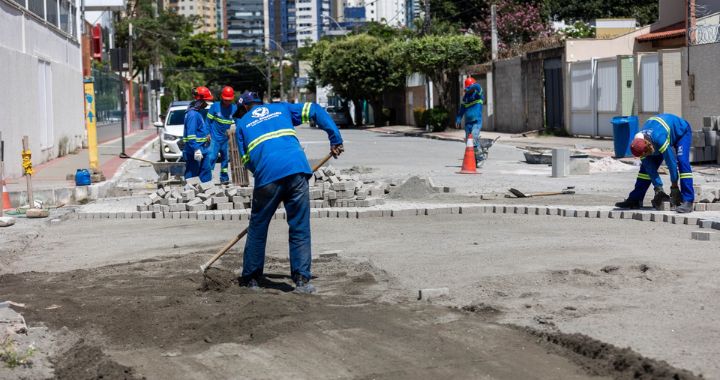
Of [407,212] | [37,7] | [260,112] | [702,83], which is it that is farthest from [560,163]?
[37,7]

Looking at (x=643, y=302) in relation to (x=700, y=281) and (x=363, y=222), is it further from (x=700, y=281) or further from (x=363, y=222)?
(x=363, y=222)

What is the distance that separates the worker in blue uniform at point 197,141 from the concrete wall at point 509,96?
2389cm

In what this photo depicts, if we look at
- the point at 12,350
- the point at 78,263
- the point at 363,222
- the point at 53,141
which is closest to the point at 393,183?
the point at 363,222

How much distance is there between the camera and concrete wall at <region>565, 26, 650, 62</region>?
116ft

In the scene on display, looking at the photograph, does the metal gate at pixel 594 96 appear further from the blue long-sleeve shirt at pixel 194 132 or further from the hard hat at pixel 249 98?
the hard hat at pixel 249 98

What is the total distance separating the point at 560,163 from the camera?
1897 cm

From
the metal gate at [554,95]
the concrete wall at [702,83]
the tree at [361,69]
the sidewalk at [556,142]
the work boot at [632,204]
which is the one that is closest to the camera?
the work boot at [632,204]

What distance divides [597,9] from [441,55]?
71.0 ft

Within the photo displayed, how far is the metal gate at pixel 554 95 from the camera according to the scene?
Answer: 3616 cm

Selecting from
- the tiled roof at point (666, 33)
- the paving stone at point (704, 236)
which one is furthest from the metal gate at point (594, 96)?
the paving stone at point (704, 236)

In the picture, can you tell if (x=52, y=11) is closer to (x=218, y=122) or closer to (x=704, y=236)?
(x=218, y=122)

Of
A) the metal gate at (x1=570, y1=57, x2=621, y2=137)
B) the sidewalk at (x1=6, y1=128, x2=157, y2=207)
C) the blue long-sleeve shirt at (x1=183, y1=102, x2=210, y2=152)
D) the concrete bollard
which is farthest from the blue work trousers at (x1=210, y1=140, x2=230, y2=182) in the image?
the metal gate at (x1=570, y1=57, x2=621, y2=137)

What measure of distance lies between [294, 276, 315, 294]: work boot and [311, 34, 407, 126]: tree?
157ft

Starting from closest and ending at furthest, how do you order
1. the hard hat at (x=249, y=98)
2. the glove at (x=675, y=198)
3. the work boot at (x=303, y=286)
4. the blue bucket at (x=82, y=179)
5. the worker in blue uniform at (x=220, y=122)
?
the work boot at (x=303, y=286), the hard hat at (x=249, y=98), the glove at (x=675, y=198), the worker in blue uniform at (x=220, y=122), the blue bucket at (x=82, y=179)
